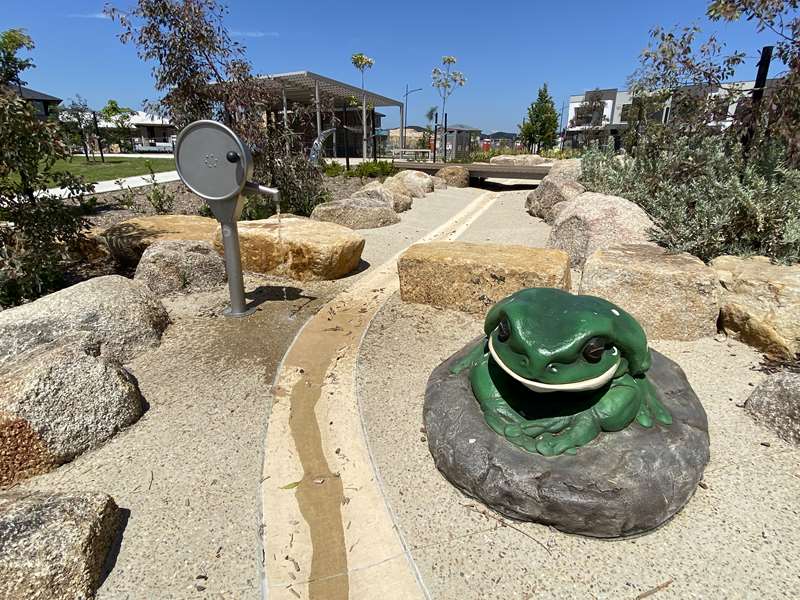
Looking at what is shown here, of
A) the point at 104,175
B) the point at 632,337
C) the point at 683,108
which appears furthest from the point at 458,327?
the point at 104,175

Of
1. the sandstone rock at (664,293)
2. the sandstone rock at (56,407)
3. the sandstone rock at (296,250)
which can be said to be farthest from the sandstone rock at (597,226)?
the sandstone rock at (56,407)

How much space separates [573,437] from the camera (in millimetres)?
2238

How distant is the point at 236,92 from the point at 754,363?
28.4ft

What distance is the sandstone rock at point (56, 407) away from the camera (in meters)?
2.48

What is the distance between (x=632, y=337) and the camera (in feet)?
7.37

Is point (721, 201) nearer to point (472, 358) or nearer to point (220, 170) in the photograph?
point (472, 358)

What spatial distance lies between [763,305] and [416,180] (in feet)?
37.9

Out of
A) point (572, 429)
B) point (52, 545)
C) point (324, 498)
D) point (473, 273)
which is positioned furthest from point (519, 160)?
point (52, 545)

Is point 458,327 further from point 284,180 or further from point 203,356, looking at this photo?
point 284,180

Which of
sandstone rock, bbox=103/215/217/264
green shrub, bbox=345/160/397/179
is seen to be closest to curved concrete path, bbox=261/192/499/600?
sandstone rock, bbox=103/215/217/264

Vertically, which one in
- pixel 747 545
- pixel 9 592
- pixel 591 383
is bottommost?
pixel 747 545

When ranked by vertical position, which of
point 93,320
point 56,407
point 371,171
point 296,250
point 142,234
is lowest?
point 56,407

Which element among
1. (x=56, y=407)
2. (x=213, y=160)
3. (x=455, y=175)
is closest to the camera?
(x=56, y=407)

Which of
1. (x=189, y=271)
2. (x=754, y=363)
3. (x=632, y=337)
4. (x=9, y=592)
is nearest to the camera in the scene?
(x=9, y=592)
